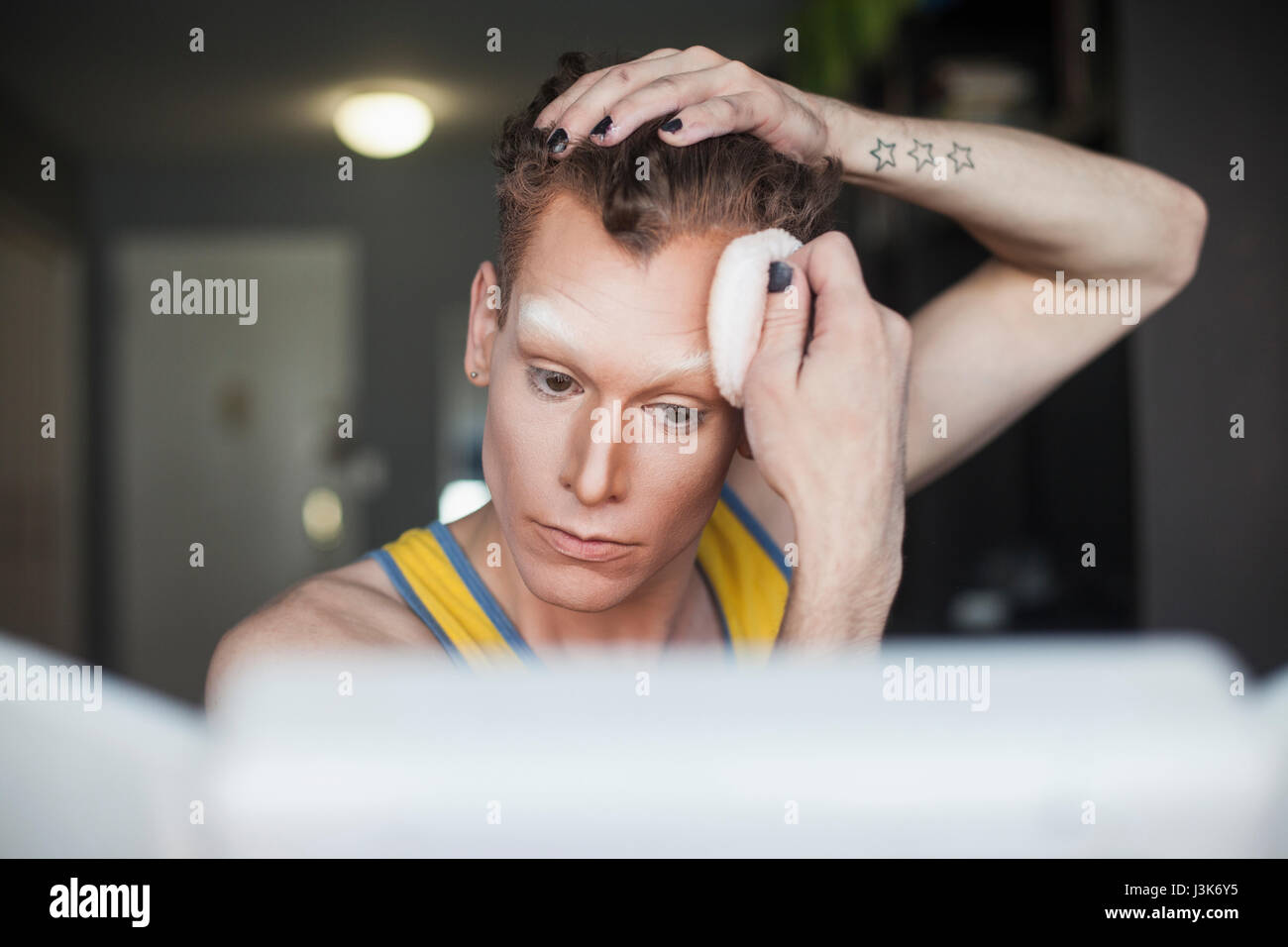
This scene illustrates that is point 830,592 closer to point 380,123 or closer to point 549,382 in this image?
point 549,382

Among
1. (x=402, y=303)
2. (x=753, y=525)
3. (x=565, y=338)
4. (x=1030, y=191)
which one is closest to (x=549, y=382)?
(x=565, y=338)

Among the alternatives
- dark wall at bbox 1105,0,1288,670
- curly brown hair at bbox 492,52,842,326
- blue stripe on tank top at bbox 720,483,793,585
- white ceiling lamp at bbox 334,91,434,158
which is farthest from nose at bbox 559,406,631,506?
white ceiling lamp at bbox 334,91,434,158

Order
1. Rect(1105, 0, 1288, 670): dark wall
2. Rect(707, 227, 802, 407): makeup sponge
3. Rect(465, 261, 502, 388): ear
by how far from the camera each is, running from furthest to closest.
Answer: Rect(1105, 0, 1288, 670): dark wall
Rect(465, 261, 502, 388): ear
Rect(707, 227, 802, 407): makeup sponge

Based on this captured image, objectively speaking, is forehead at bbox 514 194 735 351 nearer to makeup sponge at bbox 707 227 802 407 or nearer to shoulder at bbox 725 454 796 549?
makeup sponge at bbox 707 227 802 407

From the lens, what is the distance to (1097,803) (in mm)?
829

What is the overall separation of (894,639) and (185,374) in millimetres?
2939

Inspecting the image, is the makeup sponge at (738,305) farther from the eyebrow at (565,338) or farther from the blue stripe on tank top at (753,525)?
the blue stripe on tank top at (753,525)

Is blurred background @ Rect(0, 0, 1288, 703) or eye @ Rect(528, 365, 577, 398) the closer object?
eye @ Rect(528, 365, 577, 398)

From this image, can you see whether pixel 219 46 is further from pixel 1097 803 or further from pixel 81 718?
pixel 1097 803

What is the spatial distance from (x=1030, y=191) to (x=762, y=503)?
0.33m

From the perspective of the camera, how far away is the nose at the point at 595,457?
2.15 feet

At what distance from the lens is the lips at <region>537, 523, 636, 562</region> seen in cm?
68

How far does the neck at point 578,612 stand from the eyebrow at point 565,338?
0.17 metres

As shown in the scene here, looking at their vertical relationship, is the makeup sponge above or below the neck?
above
